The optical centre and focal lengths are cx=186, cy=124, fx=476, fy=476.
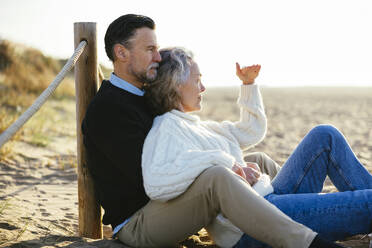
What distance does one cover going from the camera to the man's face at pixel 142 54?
335cm

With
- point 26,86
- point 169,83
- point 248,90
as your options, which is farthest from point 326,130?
point 26,86

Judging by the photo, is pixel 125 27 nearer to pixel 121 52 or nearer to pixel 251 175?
pixel 121 52

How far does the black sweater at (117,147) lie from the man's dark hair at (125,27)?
0.38 m

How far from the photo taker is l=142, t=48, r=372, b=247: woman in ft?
8.83

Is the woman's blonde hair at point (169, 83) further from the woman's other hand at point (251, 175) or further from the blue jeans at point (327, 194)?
the blue jeans at point (327, 194)

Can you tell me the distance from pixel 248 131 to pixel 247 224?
1224mm

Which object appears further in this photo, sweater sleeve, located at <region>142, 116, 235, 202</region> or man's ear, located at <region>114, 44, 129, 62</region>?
man's ear, located at <region>114, 44, 129, 62</region>

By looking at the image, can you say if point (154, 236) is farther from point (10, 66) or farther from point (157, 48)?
point (10, 66)

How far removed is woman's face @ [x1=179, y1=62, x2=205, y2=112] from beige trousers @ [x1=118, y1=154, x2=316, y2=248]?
27.8 inches

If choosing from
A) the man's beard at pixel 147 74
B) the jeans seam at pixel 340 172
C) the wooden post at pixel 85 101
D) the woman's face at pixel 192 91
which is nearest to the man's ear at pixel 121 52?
the man's beard at pixel 147 74

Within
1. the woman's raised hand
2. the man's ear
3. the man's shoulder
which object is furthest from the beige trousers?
the woman's raised hand

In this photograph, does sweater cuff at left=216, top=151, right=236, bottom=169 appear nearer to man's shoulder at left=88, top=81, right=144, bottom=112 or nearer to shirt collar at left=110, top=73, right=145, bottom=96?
man's shoulder at left=88, top=81, right=144, bottom=112

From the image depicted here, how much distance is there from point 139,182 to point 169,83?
70 centimetres

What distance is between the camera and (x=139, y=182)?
293 centimetres
